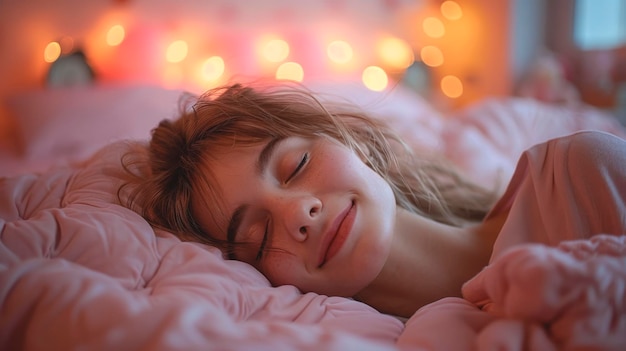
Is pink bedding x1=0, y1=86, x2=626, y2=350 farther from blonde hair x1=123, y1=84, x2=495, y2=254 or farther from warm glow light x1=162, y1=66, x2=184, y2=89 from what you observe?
warm glow light x1=162, y1=66, x2=184, y2=89

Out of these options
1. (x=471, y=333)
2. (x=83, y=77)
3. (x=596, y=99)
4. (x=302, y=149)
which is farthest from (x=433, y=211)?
(x=596, y=99)

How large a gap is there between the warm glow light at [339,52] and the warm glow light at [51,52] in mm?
1531

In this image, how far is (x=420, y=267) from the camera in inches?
34.2

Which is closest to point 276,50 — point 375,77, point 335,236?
point 375,77

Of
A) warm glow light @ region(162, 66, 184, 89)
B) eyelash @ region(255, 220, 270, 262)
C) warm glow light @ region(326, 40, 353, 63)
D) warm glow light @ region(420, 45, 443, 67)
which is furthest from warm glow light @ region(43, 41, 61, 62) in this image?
warm glow light @ region(420, 45, 443, 67)

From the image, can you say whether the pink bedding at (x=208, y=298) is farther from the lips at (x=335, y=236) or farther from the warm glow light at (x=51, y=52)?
the warm glow light at (x=51, y=52)

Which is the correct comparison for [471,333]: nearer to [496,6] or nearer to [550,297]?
[550,297]

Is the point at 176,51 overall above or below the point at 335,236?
above

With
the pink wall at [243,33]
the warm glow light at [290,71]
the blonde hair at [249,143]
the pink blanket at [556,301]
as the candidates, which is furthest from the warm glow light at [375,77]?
the pink blanket at [556,301]

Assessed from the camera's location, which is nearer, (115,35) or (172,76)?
(115,35)

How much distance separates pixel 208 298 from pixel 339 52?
2.77 meters

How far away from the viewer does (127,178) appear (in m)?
0.91

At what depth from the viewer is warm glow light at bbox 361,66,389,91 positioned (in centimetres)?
321

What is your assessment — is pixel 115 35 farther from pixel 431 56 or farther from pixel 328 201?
pixel 431 56
